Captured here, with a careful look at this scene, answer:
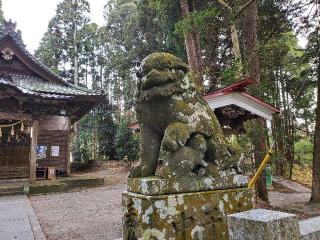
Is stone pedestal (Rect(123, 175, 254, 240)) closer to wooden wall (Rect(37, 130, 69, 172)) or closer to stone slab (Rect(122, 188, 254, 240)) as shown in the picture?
stone slab (Rect(122, 188, 254, 240))

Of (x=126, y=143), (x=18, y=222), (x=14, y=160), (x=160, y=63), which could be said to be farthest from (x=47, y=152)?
(x=160, y=63)

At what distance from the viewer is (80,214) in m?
8.38

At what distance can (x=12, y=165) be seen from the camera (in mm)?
15180

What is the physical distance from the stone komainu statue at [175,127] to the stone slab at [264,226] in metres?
0.86

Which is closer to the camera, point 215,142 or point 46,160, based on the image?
point 215,142

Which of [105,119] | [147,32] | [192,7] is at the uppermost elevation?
[147,32]

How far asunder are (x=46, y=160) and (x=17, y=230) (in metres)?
9.65

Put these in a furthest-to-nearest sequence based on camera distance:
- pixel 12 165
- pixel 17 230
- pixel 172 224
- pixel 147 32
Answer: pixel 147 32 < pixel 12 165 < pixel 17 230 < pixel 172 224

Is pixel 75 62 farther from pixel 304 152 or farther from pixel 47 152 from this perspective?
pixel 304 152

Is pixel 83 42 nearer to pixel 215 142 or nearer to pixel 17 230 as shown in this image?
pixel 17 230

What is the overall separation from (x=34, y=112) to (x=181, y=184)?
12.1 meters

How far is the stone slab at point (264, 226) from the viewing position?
1853mm

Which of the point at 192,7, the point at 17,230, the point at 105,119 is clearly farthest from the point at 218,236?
the point at 105,119

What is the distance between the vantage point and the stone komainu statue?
2889 millimetres
